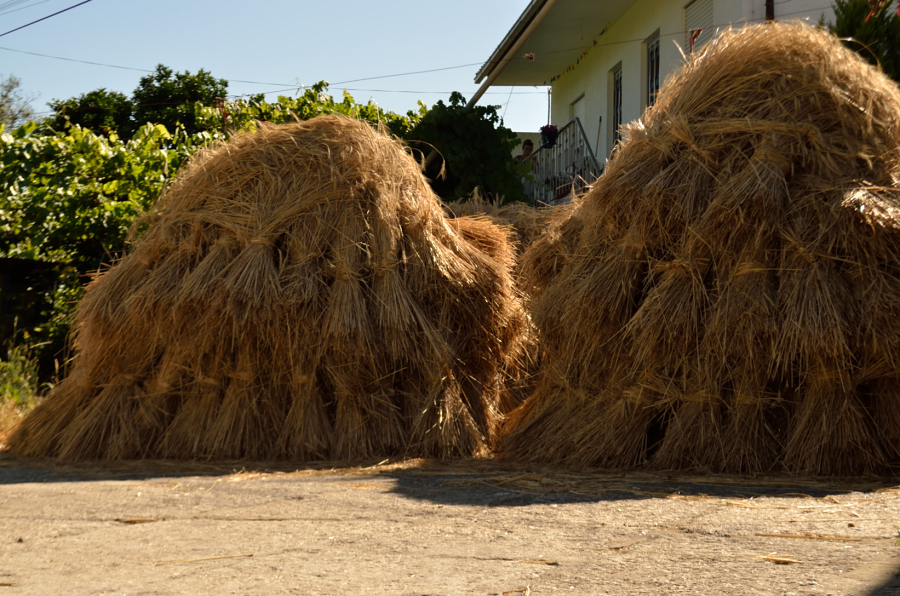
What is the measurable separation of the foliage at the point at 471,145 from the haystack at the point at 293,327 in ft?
16.7

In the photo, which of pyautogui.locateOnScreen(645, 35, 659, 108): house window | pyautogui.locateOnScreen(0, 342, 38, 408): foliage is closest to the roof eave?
pyautogui.locateOnScreen(645, 35, 659, 108): house window

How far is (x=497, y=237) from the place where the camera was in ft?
21.0

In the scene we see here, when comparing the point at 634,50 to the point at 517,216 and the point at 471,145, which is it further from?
the point at 517,216

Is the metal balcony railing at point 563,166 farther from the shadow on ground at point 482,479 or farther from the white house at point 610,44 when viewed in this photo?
the shadow on ground at point 482,479

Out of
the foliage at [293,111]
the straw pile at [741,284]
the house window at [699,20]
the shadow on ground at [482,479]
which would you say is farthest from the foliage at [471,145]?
the shadow on ground at [482,479]

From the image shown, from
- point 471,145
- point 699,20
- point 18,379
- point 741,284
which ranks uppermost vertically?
point 699,20

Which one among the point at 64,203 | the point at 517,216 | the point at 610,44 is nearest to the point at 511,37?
the point at 610,44

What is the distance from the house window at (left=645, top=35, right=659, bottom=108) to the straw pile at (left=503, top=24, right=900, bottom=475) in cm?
655

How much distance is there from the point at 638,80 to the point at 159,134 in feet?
22.6

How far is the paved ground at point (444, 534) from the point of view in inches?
103

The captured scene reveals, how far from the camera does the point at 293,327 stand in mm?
5348

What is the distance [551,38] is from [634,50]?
242 cm

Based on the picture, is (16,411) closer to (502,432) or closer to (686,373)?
(502,432)

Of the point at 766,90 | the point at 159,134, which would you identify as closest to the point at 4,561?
the point at 766,90
